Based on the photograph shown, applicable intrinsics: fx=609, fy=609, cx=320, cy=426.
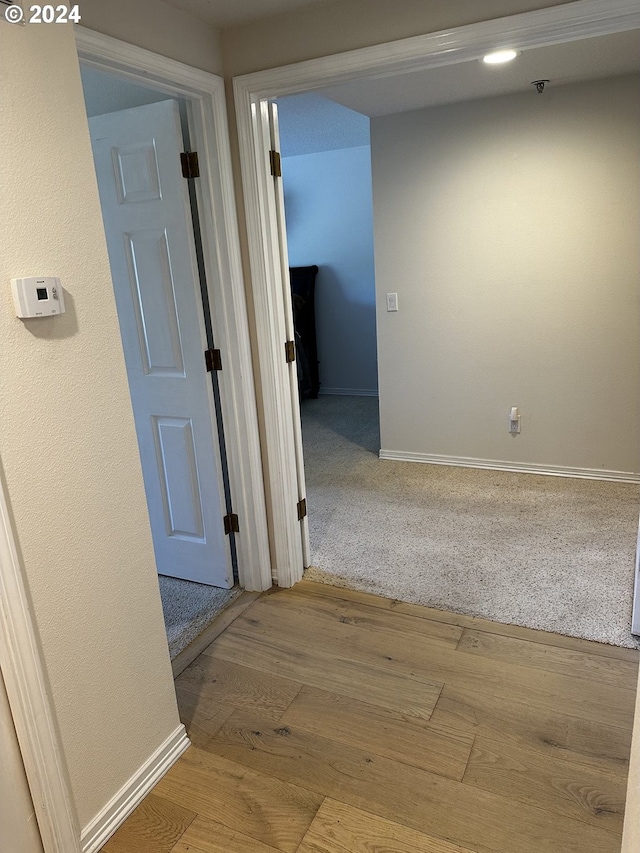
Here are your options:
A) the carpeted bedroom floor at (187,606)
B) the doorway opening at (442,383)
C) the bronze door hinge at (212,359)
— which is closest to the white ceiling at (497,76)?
the doorway opening at (442,383)

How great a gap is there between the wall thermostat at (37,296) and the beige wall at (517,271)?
2.91 m

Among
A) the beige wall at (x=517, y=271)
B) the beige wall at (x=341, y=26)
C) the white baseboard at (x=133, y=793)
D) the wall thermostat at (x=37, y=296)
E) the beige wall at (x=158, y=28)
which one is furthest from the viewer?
the beige wall at (x=517, y=271)

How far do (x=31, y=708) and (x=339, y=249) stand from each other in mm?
5212

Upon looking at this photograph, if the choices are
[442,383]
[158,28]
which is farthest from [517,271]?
[158,28]

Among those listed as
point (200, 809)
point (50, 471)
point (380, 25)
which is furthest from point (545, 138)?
point (200, 809)

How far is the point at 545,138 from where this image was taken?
3.41 meters

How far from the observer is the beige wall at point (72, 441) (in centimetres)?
128

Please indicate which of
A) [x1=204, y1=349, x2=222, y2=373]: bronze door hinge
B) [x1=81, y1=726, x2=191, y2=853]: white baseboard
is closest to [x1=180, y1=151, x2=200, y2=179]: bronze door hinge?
[x1=204, y1=349, x2=222, y2=373]: bronze door hinge

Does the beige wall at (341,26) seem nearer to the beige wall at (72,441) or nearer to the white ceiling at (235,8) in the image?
the white ceiling at (235,8)

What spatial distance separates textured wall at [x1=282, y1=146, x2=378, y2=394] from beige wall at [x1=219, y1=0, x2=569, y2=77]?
11.8ft

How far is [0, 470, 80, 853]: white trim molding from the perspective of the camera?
1.29m

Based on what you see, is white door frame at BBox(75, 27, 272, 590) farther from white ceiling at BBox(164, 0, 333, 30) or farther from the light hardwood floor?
the light hardwood floor

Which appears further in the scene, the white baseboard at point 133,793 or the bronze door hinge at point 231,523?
the bronze door hinge at point 231,523

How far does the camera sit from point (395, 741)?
186 centimetres
